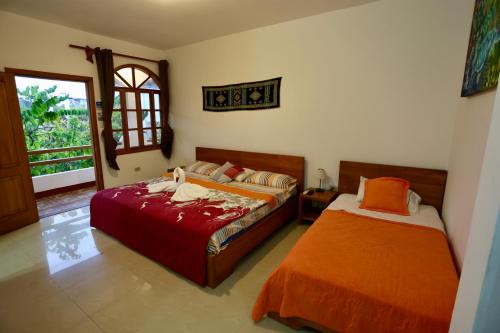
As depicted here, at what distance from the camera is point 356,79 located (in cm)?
290

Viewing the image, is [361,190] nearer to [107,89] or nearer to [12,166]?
[107,89]

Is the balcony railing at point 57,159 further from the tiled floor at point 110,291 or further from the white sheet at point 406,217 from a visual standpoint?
the white sheet at point 406,217

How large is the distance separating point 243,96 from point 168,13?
57.5 inches

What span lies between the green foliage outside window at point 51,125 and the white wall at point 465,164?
17.4ft

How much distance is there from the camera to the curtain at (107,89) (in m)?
3.72

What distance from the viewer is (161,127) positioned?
4875mm

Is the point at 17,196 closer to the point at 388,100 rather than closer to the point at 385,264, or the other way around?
the point at 385,264

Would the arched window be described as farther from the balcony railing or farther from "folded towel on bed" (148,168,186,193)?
"folded towel on bed" (148,168,186,193)

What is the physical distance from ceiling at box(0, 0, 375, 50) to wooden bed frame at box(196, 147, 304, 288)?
6.04 ft

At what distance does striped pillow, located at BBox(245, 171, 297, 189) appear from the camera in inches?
130

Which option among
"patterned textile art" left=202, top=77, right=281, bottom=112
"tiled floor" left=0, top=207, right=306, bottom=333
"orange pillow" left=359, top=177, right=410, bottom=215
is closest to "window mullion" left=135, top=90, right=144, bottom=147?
"patterned textile art" left=202, top=77, right=281, bottom=112

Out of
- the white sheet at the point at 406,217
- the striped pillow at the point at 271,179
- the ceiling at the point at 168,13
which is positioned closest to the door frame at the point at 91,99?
the ceiling at the point at 168,13

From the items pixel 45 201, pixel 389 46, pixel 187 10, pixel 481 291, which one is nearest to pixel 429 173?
pixel 389 46

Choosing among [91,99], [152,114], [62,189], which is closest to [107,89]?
[91,99]
